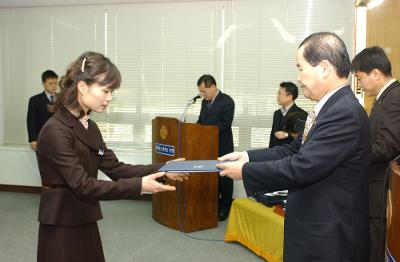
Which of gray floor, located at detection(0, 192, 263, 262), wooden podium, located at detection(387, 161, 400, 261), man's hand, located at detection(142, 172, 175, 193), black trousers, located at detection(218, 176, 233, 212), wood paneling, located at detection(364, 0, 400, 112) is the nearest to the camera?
wooden podium, located at detection(387, 161, 400, 261)

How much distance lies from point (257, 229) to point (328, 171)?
7.06 feet

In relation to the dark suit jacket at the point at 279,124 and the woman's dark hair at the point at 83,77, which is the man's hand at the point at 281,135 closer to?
the dark suit jacket at the point at 279,124

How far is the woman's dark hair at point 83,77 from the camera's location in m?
1.70

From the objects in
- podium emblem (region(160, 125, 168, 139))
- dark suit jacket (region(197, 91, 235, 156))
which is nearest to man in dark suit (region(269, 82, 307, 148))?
dark suit jacket (region(197, 91, 235, 156))

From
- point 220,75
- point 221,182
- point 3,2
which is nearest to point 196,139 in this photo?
point 221,182

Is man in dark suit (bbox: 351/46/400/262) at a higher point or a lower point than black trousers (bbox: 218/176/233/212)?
higher

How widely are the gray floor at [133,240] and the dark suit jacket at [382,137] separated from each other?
1.49 m

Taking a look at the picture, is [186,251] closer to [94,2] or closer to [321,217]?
[321,217]

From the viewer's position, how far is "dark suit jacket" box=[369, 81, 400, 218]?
7.82ft

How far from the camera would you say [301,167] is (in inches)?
61.0

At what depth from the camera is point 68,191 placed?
1688 mm

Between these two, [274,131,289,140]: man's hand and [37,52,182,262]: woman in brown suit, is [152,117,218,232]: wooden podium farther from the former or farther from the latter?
[37,52,182,262]: woman in brown suit

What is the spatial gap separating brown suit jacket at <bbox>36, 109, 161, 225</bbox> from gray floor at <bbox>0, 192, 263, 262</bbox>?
209 centimetres

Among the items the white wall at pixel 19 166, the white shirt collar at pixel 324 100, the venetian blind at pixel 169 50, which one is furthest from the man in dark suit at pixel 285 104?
the white wall at pixel 19 166
